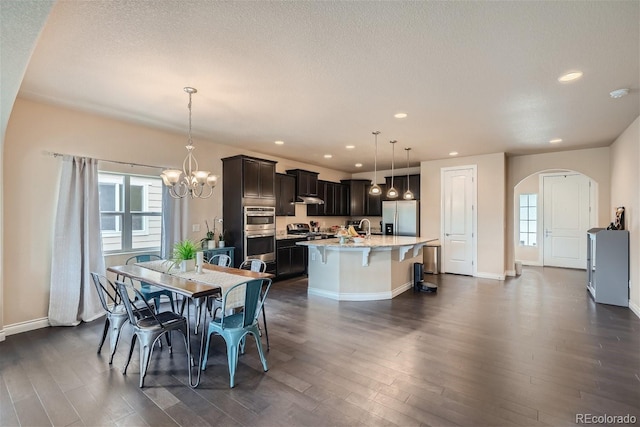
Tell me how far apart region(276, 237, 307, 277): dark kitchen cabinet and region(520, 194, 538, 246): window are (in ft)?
21.0

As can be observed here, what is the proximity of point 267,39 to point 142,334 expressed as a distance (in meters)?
2.62

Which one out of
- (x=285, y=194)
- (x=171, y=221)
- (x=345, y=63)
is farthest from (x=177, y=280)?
(x=285, y=194)

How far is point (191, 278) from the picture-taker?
3.07 m

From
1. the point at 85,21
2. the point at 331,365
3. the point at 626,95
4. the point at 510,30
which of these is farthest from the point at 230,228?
the point at 626,95

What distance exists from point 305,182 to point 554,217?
672 cm

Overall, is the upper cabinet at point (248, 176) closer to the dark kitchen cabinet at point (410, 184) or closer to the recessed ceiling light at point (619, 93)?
the dark kitchen cabinet at point (410, 184)

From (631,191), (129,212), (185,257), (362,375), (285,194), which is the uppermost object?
(285,194)

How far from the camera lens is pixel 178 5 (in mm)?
1979

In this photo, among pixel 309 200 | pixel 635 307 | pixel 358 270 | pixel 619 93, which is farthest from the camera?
pixel 309 200

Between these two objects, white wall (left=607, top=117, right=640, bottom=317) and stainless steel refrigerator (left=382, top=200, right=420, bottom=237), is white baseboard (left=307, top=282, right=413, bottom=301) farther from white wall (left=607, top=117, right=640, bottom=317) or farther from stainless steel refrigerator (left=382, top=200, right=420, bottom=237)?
white wall (left=607, top=117, right=640, bottom=317)

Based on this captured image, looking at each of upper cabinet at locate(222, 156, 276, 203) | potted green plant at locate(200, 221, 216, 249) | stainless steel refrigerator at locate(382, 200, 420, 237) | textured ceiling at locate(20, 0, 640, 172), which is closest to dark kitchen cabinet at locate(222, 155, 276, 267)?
upper cabinet at locate(222, 156, 276, 203)

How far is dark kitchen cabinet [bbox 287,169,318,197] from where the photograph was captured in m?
7.32

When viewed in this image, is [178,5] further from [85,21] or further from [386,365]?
[386,365]

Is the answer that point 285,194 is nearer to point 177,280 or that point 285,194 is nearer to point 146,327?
point 177,280
